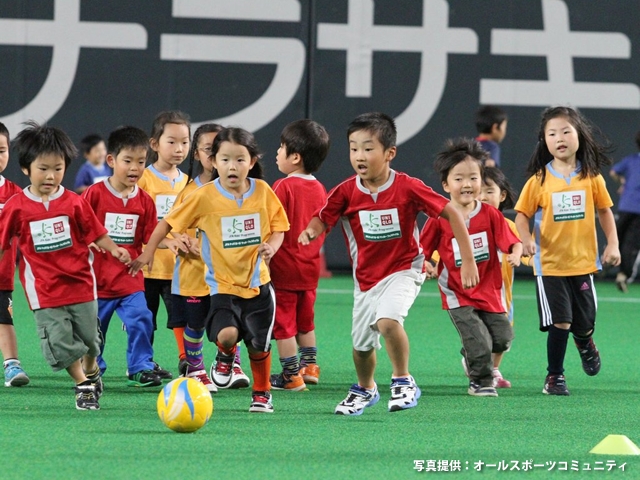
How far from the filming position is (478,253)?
7375 mm

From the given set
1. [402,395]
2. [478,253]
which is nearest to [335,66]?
[478,253]

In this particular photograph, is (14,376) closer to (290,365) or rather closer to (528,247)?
(290,365)

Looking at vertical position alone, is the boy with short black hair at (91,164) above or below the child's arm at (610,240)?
above

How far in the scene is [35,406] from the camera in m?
6.32

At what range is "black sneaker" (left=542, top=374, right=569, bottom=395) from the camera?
7148mm

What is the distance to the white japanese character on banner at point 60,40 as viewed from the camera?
1498cm

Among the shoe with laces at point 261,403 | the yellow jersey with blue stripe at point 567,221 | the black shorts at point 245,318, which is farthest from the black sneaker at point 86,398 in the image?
the yellow jersey with blue stripe at point 567,221

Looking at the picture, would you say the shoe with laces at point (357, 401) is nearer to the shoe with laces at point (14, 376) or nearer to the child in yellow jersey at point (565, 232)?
the child in yellow jersey at point (565, 232)

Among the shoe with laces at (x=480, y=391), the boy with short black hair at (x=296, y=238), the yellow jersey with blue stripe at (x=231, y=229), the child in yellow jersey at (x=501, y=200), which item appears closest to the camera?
the yellow jersey with blue stripe at (x=231, y=229)

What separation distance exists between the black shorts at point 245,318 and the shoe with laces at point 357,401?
20.0 inches

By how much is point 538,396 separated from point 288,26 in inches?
357

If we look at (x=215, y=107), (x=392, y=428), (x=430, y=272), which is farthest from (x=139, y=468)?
(x=215, y=107)

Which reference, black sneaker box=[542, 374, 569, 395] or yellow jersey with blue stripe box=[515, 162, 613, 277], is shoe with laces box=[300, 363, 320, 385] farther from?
yellow jersey with blue stripe box=[515, 162, 613, 277]

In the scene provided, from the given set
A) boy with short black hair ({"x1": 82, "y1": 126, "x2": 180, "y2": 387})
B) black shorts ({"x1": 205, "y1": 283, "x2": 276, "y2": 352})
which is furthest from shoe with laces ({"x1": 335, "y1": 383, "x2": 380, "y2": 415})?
boy with short black hair ({"x1": 82, "y1": 126, "x2": 180, "y2": 387})
